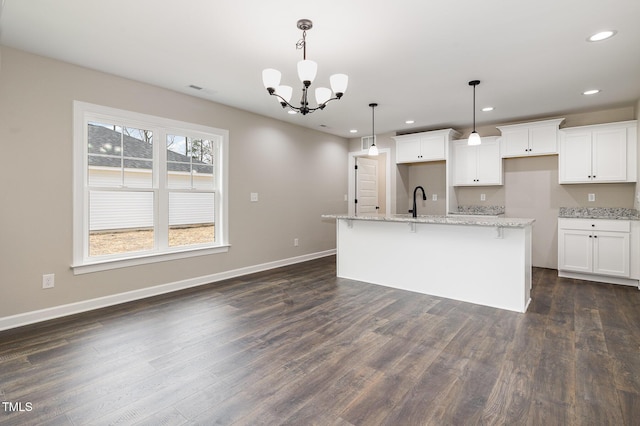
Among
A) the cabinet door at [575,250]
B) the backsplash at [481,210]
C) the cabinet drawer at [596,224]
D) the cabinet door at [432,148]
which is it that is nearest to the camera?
the cabinet drawer at [596,224]

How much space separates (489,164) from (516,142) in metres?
0.52

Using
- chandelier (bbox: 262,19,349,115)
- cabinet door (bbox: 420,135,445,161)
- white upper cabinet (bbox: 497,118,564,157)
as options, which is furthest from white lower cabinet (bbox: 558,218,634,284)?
chandelier (bbox: 262,19,349,115)

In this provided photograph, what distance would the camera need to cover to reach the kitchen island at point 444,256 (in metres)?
3.37

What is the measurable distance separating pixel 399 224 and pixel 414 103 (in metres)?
1.79

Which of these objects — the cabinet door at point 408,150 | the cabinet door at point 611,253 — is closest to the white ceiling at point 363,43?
the cabinet door at point 408,150

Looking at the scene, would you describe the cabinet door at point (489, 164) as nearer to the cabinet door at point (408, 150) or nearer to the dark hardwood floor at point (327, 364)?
the cabinet door at point (408, 150)

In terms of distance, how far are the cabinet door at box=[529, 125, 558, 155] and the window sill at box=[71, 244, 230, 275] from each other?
4992 millimetres

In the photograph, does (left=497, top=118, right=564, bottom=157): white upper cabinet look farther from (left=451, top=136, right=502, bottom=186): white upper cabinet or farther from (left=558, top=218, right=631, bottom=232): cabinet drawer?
(left=558, top=218, right=631, bottom=232): cabinet drawer

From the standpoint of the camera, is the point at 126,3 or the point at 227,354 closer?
the point at 126,3

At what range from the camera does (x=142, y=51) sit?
299 centimetres

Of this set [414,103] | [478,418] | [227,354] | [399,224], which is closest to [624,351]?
[478,418]

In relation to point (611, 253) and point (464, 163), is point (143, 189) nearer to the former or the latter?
point (464, 163)

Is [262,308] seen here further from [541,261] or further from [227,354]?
[541,261]

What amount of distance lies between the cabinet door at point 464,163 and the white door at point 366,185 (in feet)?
6.76
